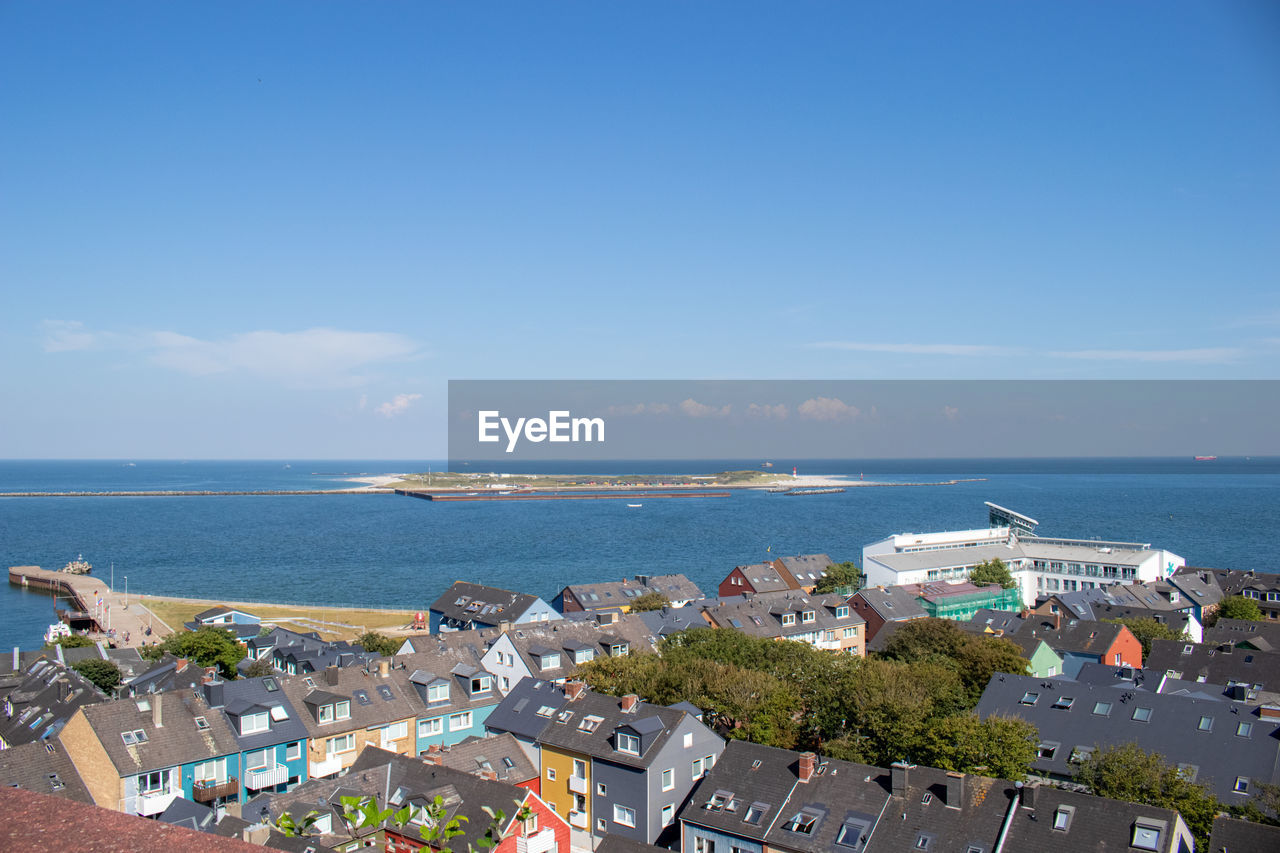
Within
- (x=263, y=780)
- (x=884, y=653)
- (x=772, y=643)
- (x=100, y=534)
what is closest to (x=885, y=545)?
(x=884, y=653)

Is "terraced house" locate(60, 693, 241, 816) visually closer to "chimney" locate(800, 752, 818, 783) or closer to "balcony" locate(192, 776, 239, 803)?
"balcony" locate(192, 776, 239, 803)

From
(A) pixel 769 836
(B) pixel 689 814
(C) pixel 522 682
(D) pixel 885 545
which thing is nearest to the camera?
(A) pixel 769 836

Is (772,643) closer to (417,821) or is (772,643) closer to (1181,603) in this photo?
(417,821)

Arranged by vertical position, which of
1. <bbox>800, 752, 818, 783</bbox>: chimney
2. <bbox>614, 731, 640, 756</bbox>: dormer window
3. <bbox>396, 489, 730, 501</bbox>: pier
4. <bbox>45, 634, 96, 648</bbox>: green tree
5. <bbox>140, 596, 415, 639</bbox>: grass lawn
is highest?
<bbox>800, 752, 818, 783</bbox>: chimney

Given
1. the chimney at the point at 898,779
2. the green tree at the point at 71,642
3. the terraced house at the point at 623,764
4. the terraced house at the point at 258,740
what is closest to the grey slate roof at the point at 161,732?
the terraced house at the point at 258,740

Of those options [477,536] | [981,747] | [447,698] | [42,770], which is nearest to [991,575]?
[981,747]

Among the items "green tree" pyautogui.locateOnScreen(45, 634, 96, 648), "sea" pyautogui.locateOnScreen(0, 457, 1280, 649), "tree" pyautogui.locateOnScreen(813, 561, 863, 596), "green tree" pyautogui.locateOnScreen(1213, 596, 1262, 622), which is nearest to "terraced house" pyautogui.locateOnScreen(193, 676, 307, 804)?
"green tree" pyautogui.locateOnScreen(45, 634, 96, 648)

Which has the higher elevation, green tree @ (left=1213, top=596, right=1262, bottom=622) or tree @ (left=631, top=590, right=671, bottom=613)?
tree @ (left=631, top=590, right=671, bottom=613)
